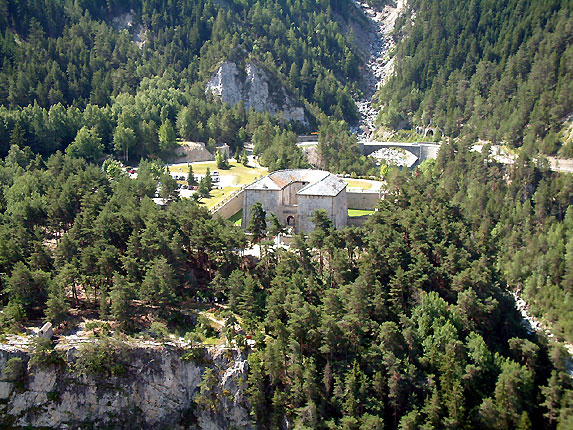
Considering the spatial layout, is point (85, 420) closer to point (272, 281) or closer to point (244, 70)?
point (272, 281)

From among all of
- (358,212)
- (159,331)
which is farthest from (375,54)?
(159,331)

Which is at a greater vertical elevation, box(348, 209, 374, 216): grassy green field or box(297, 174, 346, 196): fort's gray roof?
box(297, 174, 346, 196): fort's gray roof

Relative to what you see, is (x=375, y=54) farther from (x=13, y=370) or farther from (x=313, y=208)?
(x=13, y=370)

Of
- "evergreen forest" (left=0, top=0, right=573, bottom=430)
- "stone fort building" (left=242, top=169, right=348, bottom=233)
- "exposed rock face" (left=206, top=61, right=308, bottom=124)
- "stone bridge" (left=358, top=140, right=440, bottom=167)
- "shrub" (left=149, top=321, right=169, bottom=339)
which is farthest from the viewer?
"exposed rock face" (left=206, top=61, right=308, bottom=124)

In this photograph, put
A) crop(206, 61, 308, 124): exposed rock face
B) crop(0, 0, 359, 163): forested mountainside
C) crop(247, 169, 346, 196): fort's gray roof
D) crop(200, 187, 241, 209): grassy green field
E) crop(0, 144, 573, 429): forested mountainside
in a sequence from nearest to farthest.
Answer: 1. crop(0, 144, 573, 429): forested mountainside
2. crop(247, 169, 346, 196): fort's gray roof
3. crop(200, 187, 241, 209): grassy green field
4. crop(0, 0, 359, 163): forested mountainside
5. crop(206, 61, 308, 124): exposed rock face

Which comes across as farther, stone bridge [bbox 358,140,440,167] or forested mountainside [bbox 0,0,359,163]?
stone bridge [bbox 358,140,440,167]

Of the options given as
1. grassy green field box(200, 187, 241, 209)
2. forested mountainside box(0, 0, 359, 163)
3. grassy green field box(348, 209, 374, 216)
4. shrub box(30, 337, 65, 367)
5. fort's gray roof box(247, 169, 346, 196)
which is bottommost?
shrub box(30, 337, 65, 367)

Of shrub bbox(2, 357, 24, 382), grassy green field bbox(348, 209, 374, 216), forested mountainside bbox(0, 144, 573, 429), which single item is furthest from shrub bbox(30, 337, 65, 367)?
grassy green field bbox(348, 209, 374, 216)

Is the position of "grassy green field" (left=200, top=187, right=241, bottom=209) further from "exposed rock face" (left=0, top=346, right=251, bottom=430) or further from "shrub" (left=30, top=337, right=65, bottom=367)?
"shrub" (left=30, top=337, right=65, bottom=367)

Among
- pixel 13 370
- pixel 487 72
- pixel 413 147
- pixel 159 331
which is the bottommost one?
pixel 413 147
